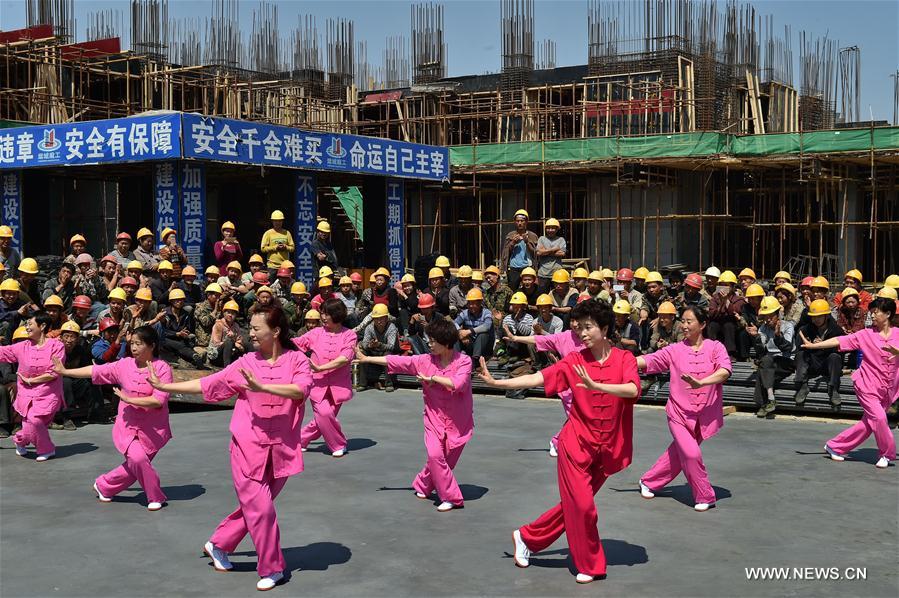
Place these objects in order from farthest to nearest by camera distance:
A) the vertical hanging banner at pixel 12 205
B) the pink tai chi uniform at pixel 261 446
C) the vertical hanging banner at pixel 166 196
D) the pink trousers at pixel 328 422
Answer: the vertical hanging banner at pixel 12 205
the vertical hanging banner at pixel 166 196
the pink trousers at pixel 328 422
the pink tai chi uniform at pixel 261 446

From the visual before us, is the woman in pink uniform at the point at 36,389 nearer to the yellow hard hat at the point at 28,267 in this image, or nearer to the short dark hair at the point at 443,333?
the short dark hair at the point at 443,333

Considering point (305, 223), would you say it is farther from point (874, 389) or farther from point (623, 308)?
point (874, 389)

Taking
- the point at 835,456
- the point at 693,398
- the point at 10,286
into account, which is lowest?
the point at 835,456

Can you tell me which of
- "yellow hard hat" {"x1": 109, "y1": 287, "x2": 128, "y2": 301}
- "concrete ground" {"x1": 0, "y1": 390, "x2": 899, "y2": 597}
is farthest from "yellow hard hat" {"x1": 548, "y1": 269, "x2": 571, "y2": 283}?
"yellow hard hat" {"x1": 109, "y1": 287, "x2": 128, "y2": 301}

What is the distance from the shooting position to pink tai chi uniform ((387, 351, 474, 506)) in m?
9.15

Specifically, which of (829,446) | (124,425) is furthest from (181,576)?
(829,446)

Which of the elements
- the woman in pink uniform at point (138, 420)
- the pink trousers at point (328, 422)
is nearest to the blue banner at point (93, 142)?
the pink trousers at point (328, 422)

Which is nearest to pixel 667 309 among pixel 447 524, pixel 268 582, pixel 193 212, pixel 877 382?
pixel 877 382

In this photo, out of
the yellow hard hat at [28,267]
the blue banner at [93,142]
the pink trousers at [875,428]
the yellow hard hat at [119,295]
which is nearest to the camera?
the pink trousers at [875,428]

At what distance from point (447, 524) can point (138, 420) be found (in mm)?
2709

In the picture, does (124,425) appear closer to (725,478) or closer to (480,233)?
(725,478)

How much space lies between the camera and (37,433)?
36.9ft

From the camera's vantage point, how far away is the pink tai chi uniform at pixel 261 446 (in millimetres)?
7012

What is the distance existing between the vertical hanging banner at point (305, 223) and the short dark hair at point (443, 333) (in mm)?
12854
